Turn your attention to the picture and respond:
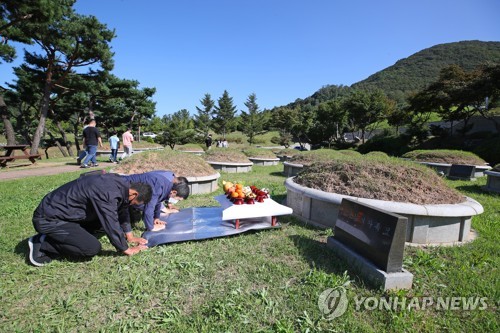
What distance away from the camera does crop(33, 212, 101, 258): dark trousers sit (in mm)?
2959

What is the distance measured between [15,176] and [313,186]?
1061cm

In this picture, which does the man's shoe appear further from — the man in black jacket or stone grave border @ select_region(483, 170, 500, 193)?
stone grave border @ select_region(483, 170, 500, 193)

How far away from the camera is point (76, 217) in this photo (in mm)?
3055

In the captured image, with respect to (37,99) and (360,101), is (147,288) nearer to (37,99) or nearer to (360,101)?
(37,99)

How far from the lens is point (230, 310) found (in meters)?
2.31

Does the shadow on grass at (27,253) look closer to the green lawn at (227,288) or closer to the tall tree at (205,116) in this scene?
the green lawn at (227,288)

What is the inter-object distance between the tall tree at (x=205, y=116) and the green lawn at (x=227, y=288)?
166 feet

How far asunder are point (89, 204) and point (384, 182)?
4.43m

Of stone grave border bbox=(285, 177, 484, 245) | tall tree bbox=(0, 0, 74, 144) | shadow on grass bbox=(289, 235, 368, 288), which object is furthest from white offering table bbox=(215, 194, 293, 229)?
tall tree bbox=(0, 0, 74, 144)

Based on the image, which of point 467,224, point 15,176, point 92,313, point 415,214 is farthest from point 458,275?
point 15,176

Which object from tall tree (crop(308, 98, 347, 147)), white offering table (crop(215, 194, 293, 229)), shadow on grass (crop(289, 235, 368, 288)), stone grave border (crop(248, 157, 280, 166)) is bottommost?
shadow on grass (crop(289, 235, 368, 288))

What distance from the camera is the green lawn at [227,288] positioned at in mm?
2172

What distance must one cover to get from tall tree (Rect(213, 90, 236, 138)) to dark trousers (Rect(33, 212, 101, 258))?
169ft

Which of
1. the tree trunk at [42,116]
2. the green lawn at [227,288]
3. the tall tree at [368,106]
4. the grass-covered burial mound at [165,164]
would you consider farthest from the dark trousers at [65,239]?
the tall tree at [368,106]
